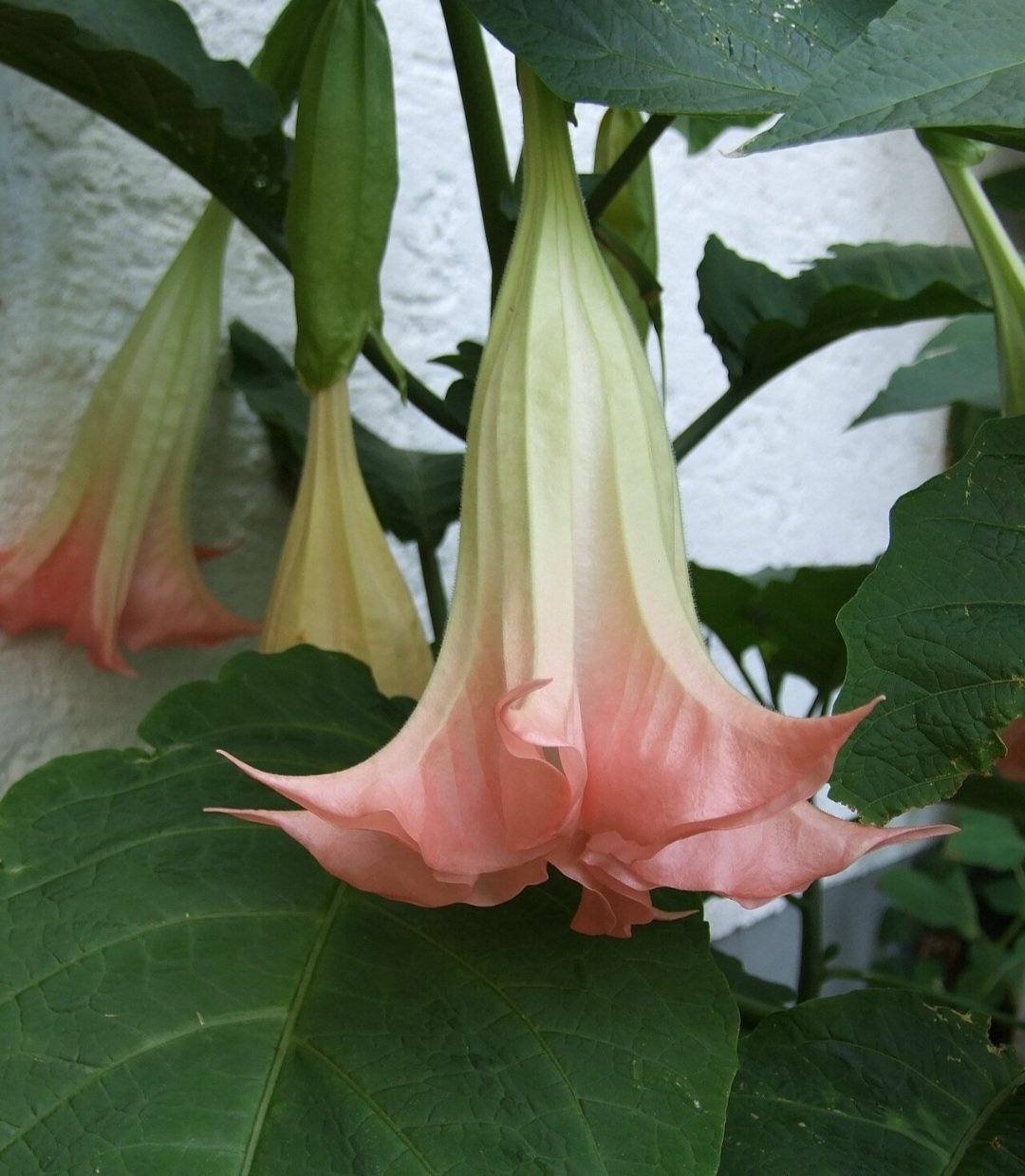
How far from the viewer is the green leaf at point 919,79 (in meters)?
0.21

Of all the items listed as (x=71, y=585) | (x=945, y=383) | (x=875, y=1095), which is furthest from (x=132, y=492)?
(x=945, y=383)

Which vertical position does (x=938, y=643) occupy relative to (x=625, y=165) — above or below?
below

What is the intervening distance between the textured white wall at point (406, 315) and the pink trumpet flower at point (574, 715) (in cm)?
36

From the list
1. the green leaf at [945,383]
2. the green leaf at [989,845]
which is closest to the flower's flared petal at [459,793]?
the green leaf at [945,383]

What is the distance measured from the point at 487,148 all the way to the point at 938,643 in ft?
0.94

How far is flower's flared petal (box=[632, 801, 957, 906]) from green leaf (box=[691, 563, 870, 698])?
315 millimetres

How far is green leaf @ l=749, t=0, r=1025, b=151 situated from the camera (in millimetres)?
211

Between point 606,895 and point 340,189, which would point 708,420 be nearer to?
point 340,189

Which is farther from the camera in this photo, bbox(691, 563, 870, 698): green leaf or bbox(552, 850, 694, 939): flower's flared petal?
bbox(691, 563, 870, 698): green leaf

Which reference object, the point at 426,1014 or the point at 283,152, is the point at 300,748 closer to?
the point at 426,1014

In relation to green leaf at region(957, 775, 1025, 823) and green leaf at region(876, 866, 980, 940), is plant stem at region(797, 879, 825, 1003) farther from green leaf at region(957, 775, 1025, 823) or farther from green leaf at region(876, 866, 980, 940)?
green leaf at region(876, 866, 980, 940)

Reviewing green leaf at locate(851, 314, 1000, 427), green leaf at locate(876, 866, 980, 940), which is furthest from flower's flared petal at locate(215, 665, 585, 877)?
green leaf at locate(876, 866, 980, 940)

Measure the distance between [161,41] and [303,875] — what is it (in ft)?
1.21

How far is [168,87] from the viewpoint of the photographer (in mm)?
467
